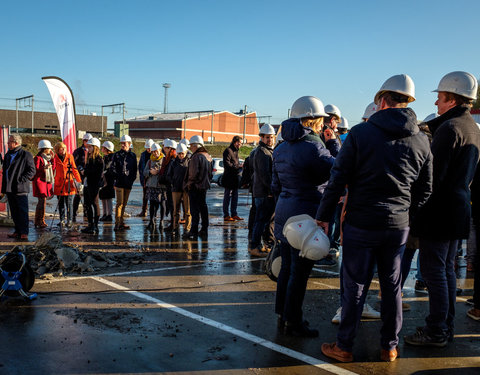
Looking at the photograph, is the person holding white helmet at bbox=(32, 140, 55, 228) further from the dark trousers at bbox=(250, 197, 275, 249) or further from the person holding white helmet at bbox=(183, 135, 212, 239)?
the dark trousers at bbox=(250, 197, 275, 249)

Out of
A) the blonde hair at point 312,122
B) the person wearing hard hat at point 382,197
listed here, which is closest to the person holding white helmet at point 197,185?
the blonde hair at point 312,122

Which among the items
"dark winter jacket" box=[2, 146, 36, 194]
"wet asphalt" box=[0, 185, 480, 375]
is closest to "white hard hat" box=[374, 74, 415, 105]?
"wet asphalt" box=[0, 185, 480, 375]

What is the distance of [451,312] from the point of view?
468 centimetres

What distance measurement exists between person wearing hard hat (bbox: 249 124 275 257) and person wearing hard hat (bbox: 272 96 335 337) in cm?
363

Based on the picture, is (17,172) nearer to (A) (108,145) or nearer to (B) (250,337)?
(A) (108,145)

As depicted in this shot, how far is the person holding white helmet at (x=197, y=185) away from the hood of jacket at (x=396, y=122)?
6712mm

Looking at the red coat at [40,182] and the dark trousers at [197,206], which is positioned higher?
the red coat at [40,182]

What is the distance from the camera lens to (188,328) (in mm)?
4754

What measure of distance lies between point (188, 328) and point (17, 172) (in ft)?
21.1

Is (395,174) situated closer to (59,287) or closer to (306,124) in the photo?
(306,124)

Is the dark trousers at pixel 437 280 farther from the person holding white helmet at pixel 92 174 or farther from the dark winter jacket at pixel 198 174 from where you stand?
the person holding white helmet at pixel 92 174

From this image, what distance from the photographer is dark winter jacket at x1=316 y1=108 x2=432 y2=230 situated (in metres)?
3.81

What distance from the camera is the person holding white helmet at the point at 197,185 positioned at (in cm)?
1031

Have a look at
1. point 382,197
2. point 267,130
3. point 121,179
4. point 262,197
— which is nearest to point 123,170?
point 121,179
